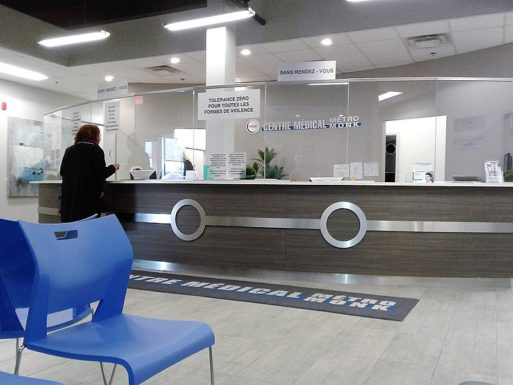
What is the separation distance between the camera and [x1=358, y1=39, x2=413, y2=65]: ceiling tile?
7418 millimetres

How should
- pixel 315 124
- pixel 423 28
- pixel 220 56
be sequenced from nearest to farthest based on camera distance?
1. pixel 315 124
2. pixel 423 28
3. pixel 220 56

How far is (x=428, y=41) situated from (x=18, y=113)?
8.21 m

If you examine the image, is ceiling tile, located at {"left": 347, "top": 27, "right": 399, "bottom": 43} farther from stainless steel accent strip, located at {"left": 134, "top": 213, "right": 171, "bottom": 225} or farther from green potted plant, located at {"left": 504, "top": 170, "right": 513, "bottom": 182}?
stainless steel accent strip, located at {"left": 134, "top": 213, "right": 171, "bottom": 225}

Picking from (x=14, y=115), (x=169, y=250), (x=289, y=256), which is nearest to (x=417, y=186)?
(x=289, y=256)

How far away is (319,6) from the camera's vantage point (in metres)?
6.87

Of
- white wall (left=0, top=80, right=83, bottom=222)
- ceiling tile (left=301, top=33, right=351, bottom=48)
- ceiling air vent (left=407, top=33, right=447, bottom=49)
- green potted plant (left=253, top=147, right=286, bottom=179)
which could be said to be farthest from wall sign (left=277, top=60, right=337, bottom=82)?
white wall (left=0, top=80, right=83, bottom=222)

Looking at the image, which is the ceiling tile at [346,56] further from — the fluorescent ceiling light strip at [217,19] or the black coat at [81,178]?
the black coat at [81,178]

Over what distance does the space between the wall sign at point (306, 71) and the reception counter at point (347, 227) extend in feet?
4.93

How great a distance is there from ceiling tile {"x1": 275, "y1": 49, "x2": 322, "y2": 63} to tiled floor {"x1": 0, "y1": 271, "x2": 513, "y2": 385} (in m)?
4.88

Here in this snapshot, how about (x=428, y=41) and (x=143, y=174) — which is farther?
(x=428, y=41)

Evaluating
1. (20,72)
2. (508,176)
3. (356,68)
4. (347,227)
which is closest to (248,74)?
(356,68)

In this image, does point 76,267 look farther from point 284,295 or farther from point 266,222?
point 266,222

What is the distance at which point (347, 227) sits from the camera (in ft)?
15.1

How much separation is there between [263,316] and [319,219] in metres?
1.45
